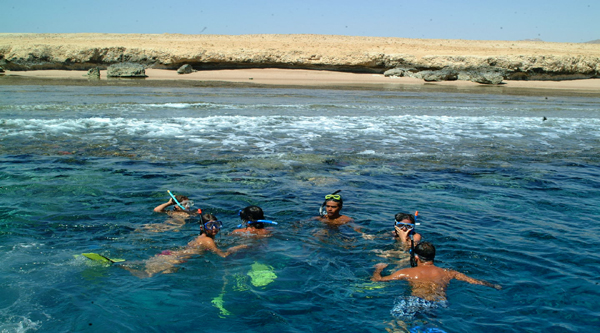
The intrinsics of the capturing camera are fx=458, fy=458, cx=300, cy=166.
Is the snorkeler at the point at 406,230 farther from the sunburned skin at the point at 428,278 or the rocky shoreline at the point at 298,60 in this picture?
the rocky shoreline at the point at 298,60

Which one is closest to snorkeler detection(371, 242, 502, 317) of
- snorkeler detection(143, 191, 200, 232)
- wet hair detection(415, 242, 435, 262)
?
wet hair detection(415, 242, 435, 262)

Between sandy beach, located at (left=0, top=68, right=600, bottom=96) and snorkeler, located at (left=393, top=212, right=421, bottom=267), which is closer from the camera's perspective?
snorkeler, located at (left=393, top=212, right=421, bottom=267)

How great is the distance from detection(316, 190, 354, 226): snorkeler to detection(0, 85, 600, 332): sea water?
166 millimetres

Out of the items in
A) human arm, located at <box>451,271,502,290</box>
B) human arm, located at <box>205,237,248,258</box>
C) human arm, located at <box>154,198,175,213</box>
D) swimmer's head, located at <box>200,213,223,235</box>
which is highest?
swimmer's head, located at <box>200,213,223,235</box>

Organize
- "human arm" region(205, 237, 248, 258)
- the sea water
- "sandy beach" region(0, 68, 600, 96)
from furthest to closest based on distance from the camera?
"sandy beach" region(0, 68, 600, 96) → "human arm" region(205, 237, 248, 258) → the sea water

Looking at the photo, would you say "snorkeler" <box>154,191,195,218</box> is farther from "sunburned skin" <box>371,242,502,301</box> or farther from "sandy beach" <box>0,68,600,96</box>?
"sandy beach" <box>0,68,600,96</box>

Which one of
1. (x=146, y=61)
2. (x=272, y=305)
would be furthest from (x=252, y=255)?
(x=146, y=61)

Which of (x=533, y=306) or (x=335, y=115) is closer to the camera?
(x=533, y=306)

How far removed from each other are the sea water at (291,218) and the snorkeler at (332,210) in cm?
17

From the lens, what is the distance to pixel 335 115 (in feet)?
60.2

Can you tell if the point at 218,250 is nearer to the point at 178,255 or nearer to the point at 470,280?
the point at 178,255

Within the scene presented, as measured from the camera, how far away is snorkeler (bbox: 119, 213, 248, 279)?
17.3ft

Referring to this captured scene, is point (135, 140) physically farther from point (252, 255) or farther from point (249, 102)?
point (249, 102)

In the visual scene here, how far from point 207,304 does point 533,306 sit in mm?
3320
